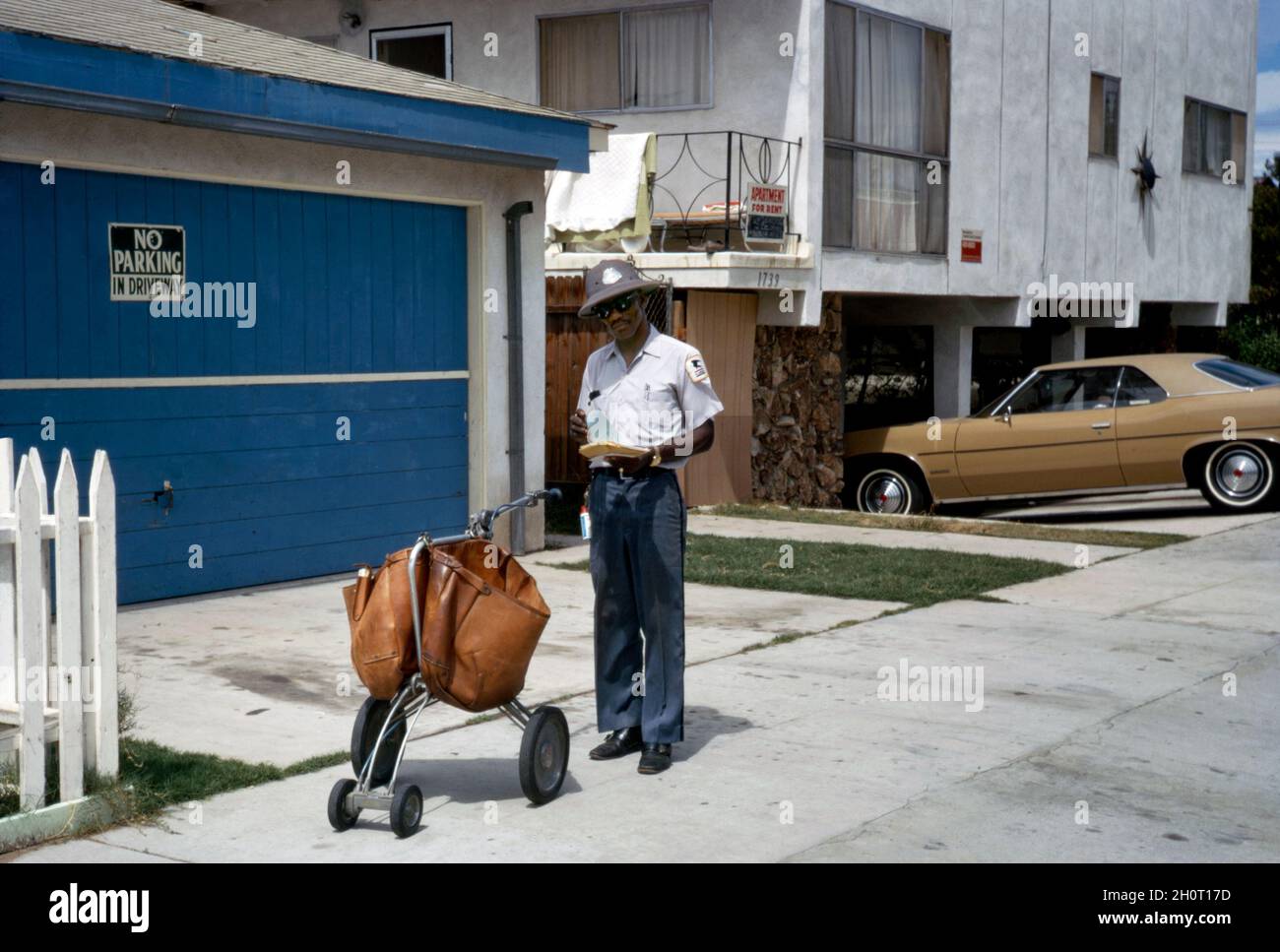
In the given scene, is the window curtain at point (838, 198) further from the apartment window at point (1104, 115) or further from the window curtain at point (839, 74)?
the apartment window at point (1104, 115)

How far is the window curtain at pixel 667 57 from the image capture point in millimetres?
16578

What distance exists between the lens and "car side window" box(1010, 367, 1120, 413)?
15773mm

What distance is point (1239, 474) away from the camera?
50.5ft

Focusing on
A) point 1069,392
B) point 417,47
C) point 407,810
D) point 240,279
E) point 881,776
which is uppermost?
point 417,47

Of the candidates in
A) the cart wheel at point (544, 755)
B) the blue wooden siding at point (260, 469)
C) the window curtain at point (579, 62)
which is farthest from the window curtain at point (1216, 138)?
the cart wheel at point (544, 755)

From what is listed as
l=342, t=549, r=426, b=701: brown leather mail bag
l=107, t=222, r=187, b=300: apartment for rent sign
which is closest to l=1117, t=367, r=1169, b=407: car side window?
l=107, t=222, r=187, b=300: apartment for rent sign

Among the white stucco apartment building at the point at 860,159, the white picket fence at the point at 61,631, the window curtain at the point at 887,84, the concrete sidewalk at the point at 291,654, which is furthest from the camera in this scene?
the window curtain at the point at 887,84

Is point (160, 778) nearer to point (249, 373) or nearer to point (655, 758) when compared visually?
point (655, 758)

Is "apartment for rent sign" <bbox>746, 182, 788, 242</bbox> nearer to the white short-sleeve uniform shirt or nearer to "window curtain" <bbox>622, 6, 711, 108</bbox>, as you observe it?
"window curtain" <bbox>622, 6, 711, 108</bbox>

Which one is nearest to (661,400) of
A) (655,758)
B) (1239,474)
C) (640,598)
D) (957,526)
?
(640,598)

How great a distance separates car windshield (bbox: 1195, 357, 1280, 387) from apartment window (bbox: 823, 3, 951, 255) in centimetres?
369

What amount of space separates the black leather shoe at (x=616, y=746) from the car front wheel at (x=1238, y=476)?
33.8 feet

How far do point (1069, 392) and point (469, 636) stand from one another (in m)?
→ 11.5
